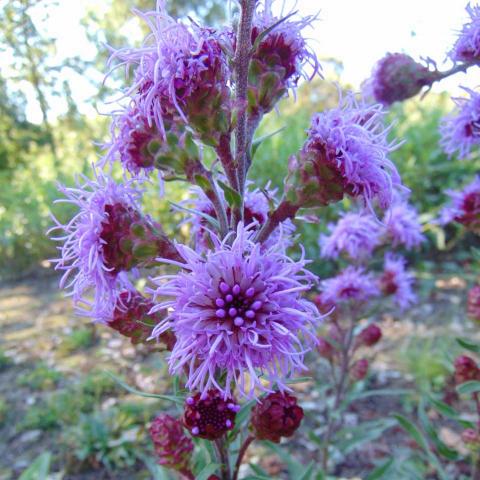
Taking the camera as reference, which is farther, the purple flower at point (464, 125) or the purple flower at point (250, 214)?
the purple flower at point (464, 125)

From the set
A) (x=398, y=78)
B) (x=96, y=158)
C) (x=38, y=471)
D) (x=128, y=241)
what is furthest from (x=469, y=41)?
(x=96, y=158)

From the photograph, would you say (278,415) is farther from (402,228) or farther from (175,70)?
(402,228)

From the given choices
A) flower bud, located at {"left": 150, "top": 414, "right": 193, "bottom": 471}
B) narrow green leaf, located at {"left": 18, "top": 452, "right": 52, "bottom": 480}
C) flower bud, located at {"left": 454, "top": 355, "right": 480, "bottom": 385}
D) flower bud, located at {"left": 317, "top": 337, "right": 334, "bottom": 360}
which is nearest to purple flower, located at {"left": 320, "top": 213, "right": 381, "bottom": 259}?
flower bud, located at {"left": 317, "top": 337, "right": 334, "bottom": 360}

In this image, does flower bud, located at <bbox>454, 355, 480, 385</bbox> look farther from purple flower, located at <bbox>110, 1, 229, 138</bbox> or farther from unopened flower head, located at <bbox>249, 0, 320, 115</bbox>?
purple flower, located at <bbox>110, 1, 229, 138</bbox>

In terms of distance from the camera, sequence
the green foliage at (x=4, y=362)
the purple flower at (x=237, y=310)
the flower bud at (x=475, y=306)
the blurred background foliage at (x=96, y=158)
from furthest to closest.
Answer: the blurred background foliage at (x=96, y=158)
the green foliage at (x=4, y=362)
the flower bud at (x=475, y=306)
the purple flower at (x=237, y=310)

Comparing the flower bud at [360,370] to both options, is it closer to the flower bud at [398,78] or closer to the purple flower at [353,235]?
the purple flower at [353,235]

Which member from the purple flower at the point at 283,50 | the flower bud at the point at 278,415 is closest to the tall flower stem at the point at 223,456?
the flower bud at the point at 278,415

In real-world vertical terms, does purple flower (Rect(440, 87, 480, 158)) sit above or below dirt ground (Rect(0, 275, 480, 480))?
above
